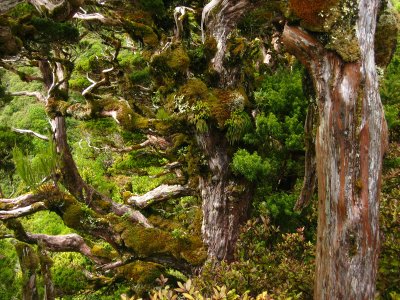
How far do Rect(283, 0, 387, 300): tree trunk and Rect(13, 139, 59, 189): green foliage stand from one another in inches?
132

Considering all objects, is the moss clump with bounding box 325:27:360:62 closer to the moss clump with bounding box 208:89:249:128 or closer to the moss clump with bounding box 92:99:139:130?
the moss clump with bounding box 208:89:249:128

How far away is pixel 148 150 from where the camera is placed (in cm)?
1009

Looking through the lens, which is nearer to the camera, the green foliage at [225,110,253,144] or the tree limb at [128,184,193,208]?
the green foliage at [225,110,253,144]

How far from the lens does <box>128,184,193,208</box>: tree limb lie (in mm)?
8750

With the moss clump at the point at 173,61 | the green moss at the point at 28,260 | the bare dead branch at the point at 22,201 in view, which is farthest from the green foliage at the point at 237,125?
the green moss at the point at 28,260

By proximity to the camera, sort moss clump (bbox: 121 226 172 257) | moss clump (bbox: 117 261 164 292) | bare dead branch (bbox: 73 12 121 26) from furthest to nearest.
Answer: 1. moss clump (bbox: 117 261 164 292)
2. moss clump (bbox: 121 226 172 257)
3. bare dead branch (bbox: 73 12 121 26)

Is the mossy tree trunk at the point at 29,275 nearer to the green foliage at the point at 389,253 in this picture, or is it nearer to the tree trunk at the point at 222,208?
the tree trunk at the point at 222,208

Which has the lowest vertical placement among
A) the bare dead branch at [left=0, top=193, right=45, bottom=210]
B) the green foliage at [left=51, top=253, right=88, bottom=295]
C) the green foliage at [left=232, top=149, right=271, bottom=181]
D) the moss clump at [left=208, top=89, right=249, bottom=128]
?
the green foliage at [left=51, top=253, right=88, bottom=295]

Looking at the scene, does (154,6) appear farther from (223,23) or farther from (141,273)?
(141,273)

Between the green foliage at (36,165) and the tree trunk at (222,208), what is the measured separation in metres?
2.59

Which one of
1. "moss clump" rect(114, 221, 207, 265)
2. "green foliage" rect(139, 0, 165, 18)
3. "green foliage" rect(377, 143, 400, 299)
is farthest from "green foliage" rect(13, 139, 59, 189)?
"green foliage" rect(377, 143, 400, 299)

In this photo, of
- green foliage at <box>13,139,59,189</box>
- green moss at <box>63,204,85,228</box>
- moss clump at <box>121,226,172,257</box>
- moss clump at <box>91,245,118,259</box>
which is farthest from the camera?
moss clump at <box>91,245,118,259</box>

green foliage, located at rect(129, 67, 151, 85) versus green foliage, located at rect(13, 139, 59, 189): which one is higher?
green foliage, located at rect(129, 67, 151, 85)

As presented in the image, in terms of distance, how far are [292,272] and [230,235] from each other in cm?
219
